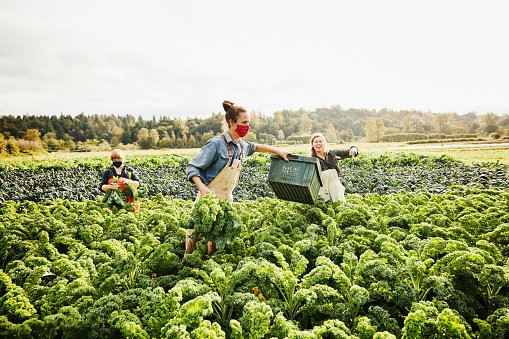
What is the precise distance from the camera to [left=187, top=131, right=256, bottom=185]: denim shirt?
14.8 feet

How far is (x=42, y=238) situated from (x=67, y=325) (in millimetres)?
2707

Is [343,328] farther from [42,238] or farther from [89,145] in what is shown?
[89,145]

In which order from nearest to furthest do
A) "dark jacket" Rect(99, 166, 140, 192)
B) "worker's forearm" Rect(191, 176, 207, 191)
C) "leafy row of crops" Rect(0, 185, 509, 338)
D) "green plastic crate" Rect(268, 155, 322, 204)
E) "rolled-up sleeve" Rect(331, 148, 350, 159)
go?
"leafy row of crops" Rect(0, 185, 509, 338) → "worker's forearm" Rect(191, 176, 207, 191) → "green plastic crate" Rect(268, 155, 322, 204) → "rolled-up sleeve" Rect(331, 148, 350, 159) → "dark jacket" Rect(99, 166, 140, 192)

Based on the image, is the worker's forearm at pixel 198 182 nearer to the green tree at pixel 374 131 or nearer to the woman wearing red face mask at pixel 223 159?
the woman wearing red face mask at pixel 223 159

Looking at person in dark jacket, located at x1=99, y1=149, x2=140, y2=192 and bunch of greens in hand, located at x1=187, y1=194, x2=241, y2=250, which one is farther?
person in dark jacket, located at x1=99, y1=149, x2=140, y2=192

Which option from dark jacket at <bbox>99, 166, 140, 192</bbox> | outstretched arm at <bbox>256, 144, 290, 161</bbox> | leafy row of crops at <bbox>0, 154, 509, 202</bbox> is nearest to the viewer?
outstretched arm at <bbox>256, 144, 290, 161</bbox>

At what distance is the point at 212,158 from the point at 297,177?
6.11 ft

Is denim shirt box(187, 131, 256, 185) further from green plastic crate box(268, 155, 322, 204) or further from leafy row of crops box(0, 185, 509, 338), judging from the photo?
green plastic crate box(268, 155, 322, 204)

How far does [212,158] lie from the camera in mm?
4578

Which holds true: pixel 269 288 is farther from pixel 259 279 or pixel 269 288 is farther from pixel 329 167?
pixel 329 167

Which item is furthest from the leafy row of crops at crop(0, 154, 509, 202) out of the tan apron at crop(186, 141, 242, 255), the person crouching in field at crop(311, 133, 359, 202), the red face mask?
the red face mask

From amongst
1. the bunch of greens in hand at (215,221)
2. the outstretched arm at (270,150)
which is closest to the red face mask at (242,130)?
the outstretched arm at (270,150)

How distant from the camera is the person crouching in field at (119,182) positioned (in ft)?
23.1

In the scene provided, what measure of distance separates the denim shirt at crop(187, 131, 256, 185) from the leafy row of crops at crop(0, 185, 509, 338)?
3.33ft
